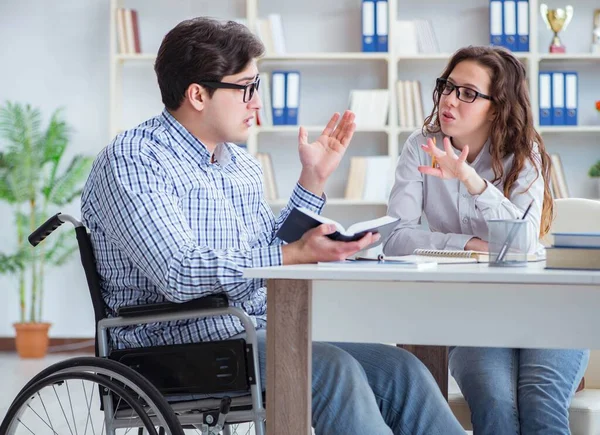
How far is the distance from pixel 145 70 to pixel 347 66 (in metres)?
1.14

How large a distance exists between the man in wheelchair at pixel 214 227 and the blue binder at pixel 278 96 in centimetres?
276

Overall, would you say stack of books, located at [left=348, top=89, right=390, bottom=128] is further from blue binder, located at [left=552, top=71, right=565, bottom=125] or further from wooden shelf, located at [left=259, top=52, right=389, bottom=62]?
blue binder, located at [left=552, top=71, right=565, bottom=125]

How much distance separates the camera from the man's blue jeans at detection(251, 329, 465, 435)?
62.1 inches

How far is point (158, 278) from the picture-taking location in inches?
65.5

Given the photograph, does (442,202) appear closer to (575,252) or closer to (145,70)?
(575,252)

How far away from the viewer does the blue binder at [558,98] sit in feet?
15.5

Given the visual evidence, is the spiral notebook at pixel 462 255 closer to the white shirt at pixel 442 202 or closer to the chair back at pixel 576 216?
the white shirt at pixel 442 202

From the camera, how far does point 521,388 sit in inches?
73.8

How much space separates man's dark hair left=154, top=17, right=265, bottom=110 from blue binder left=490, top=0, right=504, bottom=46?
3.12 m

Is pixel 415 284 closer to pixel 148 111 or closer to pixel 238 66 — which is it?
pixel 238 66

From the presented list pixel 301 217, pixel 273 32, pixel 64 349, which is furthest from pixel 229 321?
pixel 64 349

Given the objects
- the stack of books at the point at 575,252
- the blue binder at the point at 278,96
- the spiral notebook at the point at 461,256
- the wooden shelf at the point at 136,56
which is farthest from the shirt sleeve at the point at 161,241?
the wooden shelf at the point at 136,56

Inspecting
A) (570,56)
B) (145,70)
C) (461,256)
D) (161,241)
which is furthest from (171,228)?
(145,70)

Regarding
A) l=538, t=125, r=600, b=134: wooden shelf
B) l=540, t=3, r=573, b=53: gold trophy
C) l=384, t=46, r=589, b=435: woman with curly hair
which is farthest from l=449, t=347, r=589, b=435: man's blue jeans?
l=540, t=3, r=573, b=53: gold trophy
